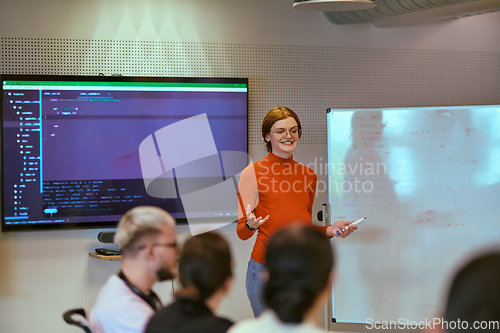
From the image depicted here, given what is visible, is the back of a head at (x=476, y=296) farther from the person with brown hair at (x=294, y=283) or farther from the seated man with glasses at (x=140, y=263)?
the seated man with glasses at (x=140, y=263)

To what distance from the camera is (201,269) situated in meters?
1.26

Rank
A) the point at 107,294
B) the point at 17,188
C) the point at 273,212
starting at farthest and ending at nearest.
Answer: the point at 17,188 → the point at 273,212 → the point at 107,294

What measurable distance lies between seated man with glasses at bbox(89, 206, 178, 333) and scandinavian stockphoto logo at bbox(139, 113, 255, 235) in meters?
1.91

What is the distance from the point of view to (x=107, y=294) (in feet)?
5.15

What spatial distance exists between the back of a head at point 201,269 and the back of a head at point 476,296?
1.89ft

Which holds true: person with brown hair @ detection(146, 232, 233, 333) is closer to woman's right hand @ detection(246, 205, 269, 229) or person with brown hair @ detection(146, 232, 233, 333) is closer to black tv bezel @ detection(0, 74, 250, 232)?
woman's right hand @ detection(246, 205, 269, 229)

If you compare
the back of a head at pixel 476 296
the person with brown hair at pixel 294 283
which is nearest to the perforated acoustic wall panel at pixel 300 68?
the person with brown hair at pixel 294 283

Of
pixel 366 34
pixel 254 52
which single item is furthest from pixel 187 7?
pixel 366 34

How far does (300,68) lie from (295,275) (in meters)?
2.88

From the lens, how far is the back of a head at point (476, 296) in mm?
1005

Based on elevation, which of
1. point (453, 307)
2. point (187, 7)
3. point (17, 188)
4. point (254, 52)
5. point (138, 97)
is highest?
point (187, 7)

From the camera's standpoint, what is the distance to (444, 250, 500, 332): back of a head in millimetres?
1005

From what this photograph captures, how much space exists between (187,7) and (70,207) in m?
1.76

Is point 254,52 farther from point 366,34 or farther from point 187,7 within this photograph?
point 366,34
